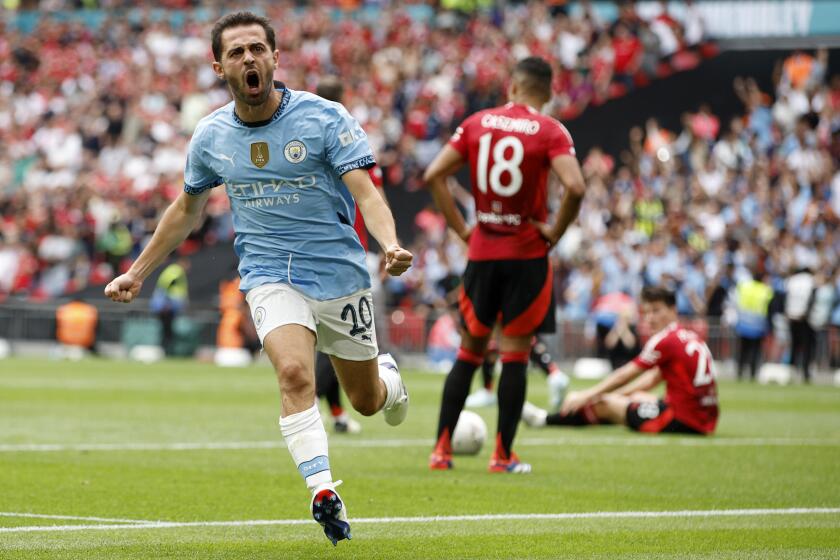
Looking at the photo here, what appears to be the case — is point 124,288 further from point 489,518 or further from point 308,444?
point 489,518

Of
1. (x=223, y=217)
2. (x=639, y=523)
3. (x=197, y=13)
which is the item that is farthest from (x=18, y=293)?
(x=639, y=523)

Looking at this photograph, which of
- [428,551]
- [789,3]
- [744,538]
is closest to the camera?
[428,551]

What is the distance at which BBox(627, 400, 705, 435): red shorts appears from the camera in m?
13.7

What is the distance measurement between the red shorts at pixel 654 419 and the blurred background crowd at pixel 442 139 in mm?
8995

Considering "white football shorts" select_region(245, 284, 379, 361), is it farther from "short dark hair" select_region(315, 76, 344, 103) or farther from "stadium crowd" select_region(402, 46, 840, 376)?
"stadium crowd" select_region(402, 46, 840, 376)

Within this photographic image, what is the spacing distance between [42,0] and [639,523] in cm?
3851

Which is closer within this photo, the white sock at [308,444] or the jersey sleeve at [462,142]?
the white sock at [308,444]

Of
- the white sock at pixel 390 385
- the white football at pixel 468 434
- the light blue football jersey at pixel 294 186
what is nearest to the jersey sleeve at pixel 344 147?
the light blue football jersey at pixel 294 186

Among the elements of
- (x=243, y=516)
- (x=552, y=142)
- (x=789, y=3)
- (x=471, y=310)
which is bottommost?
(x=243, y=516)

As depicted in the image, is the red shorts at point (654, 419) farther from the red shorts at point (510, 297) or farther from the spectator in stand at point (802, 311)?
the spectator in stand at point (802, 311)

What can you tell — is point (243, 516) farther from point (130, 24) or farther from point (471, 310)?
point (130, 24)

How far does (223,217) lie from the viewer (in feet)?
103

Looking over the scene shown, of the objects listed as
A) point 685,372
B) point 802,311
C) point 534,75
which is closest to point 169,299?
point 802,311

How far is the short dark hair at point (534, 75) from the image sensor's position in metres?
10.2
